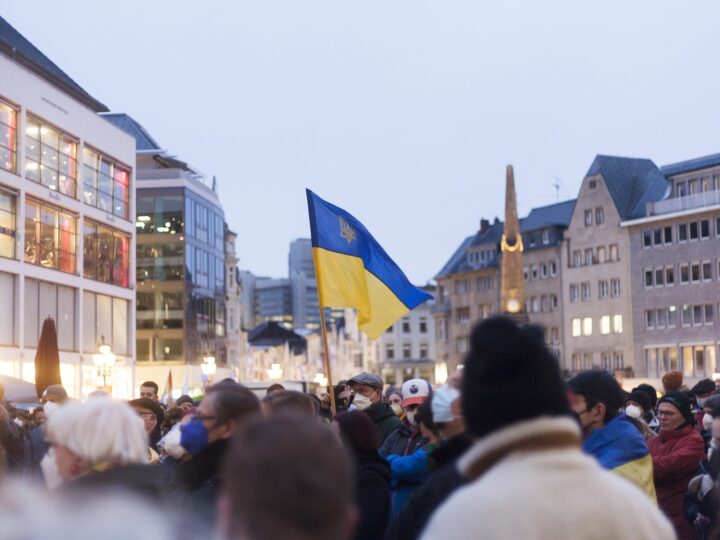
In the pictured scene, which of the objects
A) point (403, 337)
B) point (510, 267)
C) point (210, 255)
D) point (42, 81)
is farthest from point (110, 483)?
point (403, 337)

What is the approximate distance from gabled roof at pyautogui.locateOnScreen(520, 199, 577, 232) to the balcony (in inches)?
452

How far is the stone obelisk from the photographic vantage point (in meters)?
90.6

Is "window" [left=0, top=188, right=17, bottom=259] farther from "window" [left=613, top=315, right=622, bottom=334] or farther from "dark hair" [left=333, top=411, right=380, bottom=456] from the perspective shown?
"window" [left=613, top=315, right=622, bottom=334]

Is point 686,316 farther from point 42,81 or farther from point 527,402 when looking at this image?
point 527,402

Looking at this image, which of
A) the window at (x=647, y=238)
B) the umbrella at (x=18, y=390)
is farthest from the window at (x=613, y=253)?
the umbrella at (x=18, y=390)

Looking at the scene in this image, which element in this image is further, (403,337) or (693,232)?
(403,337)

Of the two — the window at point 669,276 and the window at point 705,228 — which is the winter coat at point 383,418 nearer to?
the window at point 705,228

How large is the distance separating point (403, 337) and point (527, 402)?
140 m

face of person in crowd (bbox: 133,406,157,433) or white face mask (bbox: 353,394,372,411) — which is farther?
face of person in crowd (bbox: 133,406,157,433)

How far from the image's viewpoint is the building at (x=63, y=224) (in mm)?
43375

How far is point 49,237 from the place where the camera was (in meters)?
46.5

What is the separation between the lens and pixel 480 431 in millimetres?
3912

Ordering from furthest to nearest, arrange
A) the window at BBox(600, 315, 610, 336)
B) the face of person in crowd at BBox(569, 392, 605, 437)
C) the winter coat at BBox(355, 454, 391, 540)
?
1. the window at BBox(600, 315, 610, 336)
2. the winter coat at BBox(355, 454, 391, 540)
3. the face of person in crowd at BBox(569, 392, 605, 437)

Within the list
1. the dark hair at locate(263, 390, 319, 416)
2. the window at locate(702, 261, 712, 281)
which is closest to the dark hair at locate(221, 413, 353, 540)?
the dark hair at locate(263, 390, 319, 416)
